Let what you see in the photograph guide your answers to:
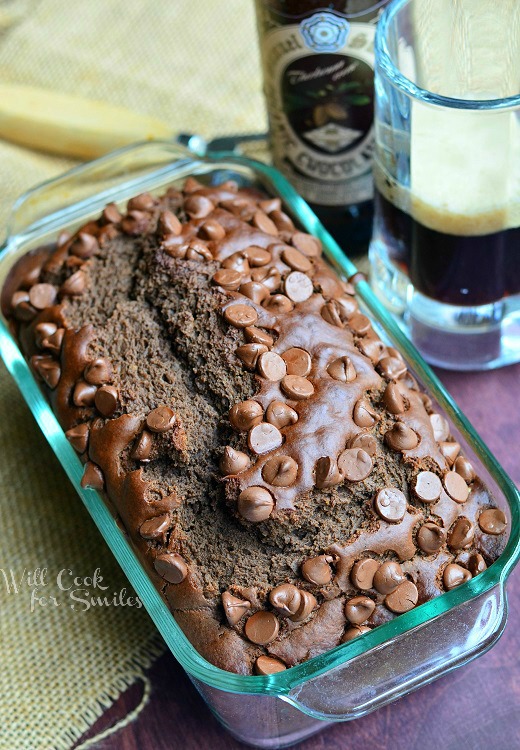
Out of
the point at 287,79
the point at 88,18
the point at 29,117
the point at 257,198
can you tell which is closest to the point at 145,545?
the point at 257,198

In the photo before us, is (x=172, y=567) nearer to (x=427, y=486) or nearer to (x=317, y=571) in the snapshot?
(x=317, y=571)

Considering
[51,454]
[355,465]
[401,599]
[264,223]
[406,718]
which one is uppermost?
[264,223]

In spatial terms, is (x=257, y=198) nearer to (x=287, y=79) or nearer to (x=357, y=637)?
(x=287, y=79)

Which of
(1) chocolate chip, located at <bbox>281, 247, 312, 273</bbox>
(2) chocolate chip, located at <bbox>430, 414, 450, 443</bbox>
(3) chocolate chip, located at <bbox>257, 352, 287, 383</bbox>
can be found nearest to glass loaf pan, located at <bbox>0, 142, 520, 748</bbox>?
(2) chocolate chip, located at <bbox>430, 414, 450, 443</bbox>

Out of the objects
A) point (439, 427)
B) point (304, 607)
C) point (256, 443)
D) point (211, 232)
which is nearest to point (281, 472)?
point (256, 443)

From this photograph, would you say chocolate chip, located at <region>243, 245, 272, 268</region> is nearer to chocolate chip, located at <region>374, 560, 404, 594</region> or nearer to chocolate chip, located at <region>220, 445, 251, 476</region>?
chocolate chip, located at <region>220, 445, 251, 476</region>

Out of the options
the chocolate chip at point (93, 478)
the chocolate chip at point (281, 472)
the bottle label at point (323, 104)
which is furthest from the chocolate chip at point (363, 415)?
the bottle label at point (323, 104)

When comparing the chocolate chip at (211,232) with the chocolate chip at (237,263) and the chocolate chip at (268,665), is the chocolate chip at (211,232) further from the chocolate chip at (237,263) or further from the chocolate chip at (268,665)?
the chocolate chip at (268,665)
